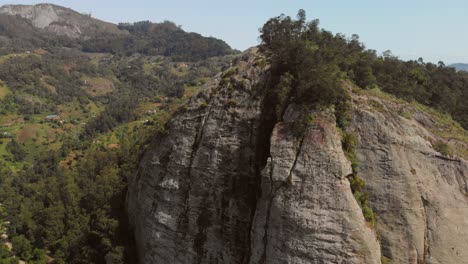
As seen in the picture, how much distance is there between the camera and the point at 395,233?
2717cm

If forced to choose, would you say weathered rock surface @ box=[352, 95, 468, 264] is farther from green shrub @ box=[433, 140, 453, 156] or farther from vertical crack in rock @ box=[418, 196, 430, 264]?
green shrub @ box=[433, 140, 453, 156]

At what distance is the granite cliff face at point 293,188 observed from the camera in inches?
1016

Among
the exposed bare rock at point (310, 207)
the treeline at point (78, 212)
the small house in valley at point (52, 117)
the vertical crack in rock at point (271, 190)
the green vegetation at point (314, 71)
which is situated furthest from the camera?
the small house in valley at point (52, 117)

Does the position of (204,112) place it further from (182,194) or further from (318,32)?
(318,32)

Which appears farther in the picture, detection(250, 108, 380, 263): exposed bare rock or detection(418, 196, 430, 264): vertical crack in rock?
detection(418, 196, 430, 264): vertical crack in rock

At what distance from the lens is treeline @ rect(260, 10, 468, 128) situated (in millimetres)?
29328

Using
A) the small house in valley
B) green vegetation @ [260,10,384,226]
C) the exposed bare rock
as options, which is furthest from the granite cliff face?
the small house in valley

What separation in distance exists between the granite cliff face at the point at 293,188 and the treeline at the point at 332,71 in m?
1.82

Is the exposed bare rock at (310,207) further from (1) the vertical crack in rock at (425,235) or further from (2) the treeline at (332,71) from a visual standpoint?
(1) the vertical crack in rock at (425,235)

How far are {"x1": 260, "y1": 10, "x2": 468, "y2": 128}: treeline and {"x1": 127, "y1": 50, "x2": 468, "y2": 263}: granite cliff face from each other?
1.82 meters

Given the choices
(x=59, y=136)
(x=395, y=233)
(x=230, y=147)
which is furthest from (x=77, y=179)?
(x=59, y=136)

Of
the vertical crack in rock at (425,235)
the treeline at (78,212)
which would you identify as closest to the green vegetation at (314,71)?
the vertical crack in rock at (425,235)

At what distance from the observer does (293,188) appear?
26.5 m

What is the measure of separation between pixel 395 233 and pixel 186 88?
161 metres
